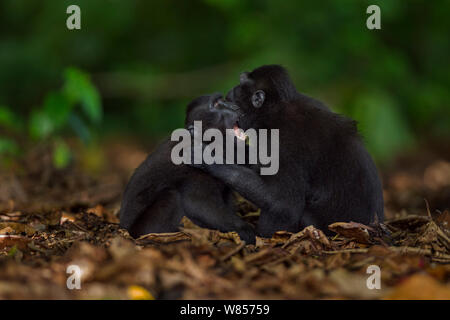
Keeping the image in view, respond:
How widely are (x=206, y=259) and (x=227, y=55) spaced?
9.86 metres

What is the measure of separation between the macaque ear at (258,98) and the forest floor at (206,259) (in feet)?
3.16

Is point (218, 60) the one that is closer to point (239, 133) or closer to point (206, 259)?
point (239, 133)

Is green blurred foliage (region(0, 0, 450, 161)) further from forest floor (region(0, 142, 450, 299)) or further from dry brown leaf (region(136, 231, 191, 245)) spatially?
dry brown leaf (region(136, 231, 191, 245))

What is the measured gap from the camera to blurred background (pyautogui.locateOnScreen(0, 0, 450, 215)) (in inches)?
351

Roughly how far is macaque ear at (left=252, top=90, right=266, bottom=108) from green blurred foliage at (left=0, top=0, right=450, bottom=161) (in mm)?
4327

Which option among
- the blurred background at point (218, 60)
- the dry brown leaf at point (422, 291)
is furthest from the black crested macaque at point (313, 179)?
the blurred background at point (218, 60)

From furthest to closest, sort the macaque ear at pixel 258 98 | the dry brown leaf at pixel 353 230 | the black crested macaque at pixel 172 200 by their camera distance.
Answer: the macaque ear at pixel 258 98 < the black crested macaque at pixel 172 200 < the dry brown leaf at pixel 353 230

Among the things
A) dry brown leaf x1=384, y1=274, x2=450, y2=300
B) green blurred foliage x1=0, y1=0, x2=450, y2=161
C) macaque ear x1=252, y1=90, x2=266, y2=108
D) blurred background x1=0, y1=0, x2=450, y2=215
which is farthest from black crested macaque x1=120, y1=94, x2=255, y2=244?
green blurred foliage x1=0, y1=0, x2=450, y2=161

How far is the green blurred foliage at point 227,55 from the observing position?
9023 millimetres

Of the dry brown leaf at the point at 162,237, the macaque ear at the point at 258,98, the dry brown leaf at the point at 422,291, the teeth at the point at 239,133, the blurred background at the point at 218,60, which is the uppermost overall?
the blurred background at the point at 218,60

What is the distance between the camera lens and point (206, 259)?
2.68 metres

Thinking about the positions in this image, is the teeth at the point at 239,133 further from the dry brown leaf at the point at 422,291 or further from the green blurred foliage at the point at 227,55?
the green blurred foliage at the point at 227,55
